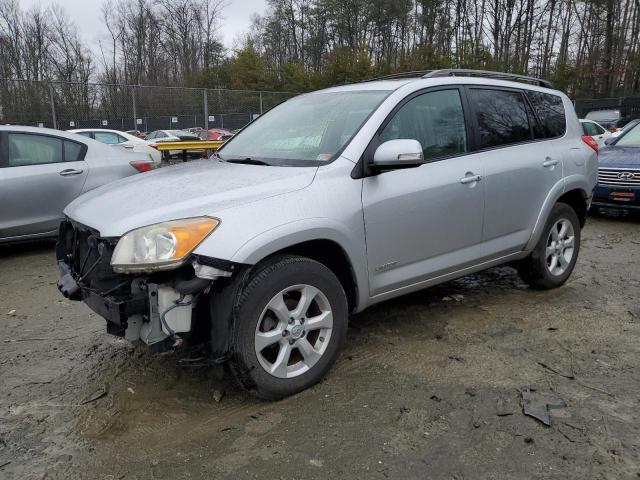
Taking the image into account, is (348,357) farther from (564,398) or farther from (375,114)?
(375,114)

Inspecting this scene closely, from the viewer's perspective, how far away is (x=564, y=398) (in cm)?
304

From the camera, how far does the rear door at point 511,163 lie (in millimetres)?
4031

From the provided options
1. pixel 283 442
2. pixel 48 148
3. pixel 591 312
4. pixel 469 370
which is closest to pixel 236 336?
pixel 283 442

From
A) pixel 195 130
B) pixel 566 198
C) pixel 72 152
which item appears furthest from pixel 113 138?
pixel 566 198

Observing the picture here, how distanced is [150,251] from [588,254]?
Result: 214 inches

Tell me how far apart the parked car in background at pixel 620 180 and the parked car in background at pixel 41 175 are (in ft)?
22.7

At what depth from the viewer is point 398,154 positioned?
3148mm

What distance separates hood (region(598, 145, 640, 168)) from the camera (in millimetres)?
8148

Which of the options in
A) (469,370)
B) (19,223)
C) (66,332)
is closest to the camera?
(469,370)

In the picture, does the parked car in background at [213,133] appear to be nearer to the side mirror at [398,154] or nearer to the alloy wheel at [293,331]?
the side mirror at [398,154]

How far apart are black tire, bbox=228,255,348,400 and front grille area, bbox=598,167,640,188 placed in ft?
21.7

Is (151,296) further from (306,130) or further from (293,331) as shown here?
(306,130)

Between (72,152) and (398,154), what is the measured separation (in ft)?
15.6

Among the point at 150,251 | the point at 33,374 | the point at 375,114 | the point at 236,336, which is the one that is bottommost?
the point at 33,374
